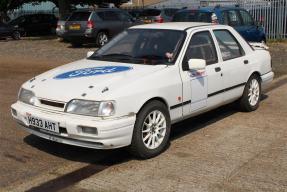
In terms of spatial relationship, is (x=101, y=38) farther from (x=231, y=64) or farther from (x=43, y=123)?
(x=43, y=123)

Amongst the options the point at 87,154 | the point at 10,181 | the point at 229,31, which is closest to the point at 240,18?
the point at 229,31

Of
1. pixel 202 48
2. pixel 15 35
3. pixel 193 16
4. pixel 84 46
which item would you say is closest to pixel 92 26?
pixel 84 46

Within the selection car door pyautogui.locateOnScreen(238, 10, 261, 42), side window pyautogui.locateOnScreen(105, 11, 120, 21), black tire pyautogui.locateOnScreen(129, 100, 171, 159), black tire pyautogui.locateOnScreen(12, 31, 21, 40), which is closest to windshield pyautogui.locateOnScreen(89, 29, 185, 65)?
black tire pyautogui.locateOnScreen(129, 100, 171, 159)

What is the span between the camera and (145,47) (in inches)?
255

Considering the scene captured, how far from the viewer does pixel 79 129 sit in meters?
5.18

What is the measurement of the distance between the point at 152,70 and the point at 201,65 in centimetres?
62

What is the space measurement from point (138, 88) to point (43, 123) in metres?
1.13

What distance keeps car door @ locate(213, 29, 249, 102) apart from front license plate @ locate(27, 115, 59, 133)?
2.64m

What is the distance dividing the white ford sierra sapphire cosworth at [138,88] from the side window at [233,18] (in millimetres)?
7677

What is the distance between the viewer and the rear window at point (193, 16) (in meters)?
14.2

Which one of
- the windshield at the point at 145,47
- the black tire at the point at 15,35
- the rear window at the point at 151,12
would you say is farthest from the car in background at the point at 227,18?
the black tire at the point at 15,35

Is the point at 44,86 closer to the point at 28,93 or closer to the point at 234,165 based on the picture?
the point at 28,93

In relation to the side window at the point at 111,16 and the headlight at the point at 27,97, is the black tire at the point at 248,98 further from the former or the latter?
the side window at the point at 111,16

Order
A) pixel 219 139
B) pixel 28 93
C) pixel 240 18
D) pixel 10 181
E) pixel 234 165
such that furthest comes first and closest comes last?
pixel 240 18, pixel 219 139, pixel 28 93, pixel 234 165, pixel 10 181
